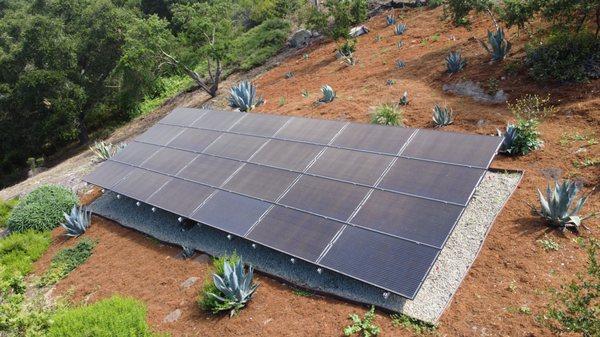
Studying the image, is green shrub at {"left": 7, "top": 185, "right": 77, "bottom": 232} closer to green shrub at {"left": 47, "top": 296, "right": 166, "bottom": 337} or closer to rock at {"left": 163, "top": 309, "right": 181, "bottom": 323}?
A: green shrub at {"left": 47, "top": 296, "right": 166, "bottom": 337}

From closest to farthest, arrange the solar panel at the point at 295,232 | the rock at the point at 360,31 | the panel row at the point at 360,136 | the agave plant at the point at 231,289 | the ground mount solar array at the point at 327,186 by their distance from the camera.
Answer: the ground mount solar array at the point at 327,186, the agave plant at the point at 231,289, the solar panel at the point at 295,232, the panel row at the point at 360,136, the rock at the point at 360,31

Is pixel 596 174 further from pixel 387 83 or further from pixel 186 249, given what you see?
pixel 186 249

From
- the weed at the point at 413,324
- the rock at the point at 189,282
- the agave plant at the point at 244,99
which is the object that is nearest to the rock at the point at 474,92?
the agave plant at the point at 244,99

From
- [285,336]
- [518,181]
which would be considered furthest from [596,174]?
[285,336]

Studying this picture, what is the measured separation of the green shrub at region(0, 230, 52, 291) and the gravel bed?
2.84 meters

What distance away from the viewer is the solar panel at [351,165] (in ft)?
30.9

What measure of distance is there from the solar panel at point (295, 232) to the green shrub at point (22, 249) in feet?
23.6

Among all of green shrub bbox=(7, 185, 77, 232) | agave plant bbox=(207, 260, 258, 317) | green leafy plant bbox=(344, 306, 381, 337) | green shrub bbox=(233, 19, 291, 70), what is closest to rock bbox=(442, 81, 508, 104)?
green leafy plant bbox=(344, 306, 381, 337)

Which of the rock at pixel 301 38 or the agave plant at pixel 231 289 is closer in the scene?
the agave plant at pixel 231 289

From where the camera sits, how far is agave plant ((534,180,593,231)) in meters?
7.71

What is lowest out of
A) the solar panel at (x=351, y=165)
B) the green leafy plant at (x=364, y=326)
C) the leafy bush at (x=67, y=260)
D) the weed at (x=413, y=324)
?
the weed at (x=413, y=324)

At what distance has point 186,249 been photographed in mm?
9984

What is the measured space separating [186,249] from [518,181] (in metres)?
8.11

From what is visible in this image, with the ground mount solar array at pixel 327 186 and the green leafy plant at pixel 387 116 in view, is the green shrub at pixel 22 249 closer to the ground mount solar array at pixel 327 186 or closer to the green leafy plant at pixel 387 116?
the ground mount solar array at pixel 327 186
